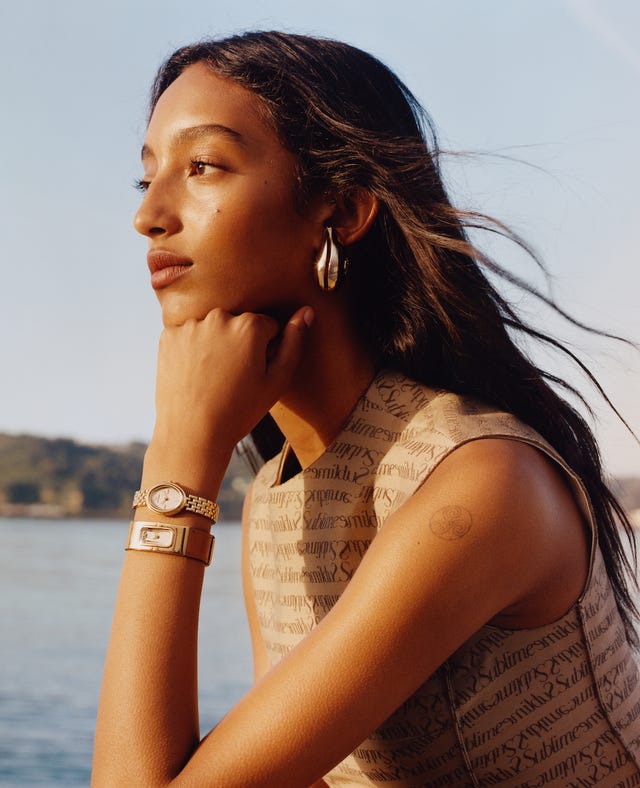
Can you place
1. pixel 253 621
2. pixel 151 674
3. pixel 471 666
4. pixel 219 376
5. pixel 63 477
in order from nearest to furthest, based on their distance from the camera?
pixel 151 674, pixel 471 666, pixel 219 376, pixel 253 621, pixel 63 477

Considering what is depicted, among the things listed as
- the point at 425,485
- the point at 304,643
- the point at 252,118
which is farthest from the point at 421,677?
the point at 252,118

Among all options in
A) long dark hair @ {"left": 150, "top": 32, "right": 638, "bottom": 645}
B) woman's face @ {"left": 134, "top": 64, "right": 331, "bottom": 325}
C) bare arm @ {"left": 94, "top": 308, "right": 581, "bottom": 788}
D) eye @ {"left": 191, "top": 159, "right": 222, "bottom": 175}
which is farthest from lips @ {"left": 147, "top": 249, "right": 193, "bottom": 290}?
bare arm @ {"left": 94, "top": 308, "right": 581, "bottom": 788}

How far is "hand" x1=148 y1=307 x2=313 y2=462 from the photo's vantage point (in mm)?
1893

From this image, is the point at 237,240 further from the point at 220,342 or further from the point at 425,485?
the point at 425,485

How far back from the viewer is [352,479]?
6.56ft

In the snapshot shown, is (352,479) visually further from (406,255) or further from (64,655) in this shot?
(64,655)

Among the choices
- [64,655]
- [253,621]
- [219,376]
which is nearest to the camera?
[219,376]

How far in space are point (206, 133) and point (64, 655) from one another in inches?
510

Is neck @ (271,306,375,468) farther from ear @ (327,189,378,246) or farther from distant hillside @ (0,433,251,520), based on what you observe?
distant hillside @ (0,433,251,520)

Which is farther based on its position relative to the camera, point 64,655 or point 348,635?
point 64,655

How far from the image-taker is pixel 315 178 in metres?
2.05

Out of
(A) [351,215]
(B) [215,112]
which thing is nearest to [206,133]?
(B) [215,112]

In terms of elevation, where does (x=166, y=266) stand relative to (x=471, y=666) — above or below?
above

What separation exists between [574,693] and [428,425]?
1.76 feet
